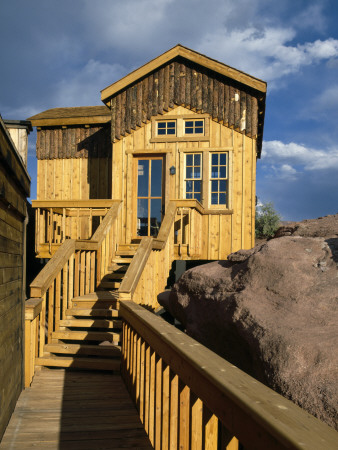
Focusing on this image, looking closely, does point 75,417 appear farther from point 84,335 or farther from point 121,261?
point 121,261

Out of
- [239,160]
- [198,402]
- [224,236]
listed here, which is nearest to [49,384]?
[198,402]

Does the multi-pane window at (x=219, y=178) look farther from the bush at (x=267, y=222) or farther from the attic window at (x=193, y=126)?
the bush at (x=267, y=222)

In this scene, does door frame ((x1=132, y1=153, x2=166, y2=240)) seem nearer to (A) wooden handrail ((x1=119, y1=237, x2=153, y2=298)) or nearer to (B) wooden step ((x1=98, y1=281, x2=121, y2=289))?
(B) wooden step ((x1=98, y1=281, x2=121, y2=289))

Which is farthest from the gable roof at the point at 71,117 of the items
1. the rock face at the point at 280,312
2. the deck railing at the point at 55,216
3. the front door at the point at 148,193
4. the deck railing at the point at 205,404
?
the deck railing at the point at 205,404

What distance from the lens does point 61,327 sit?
577 centimetres

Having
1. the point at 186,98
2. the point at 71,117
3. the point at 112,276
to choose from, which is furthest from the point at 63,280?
the point at 71,117

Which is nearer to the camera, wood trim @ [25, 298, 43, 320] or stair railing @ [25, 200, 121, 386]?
wood trim @ [25, 298, 43, 320]

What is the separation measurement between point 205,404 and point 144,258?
402cm

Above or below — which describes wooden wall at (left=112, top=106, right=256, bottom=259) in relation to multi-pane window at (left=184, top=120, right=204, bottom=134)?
below

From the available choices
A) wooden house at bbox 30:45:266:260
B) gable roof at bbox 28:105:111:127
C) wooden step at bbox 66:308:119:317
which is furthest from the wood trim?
gable roof at bbox 28:105:111:127

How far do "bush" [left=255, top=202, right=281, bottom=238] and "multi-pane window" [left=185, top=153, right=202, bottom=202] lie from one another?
12.7m

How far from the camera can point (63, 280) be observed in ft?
19.9

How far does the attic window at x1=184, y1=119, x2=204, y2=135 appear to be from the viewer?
10.8 metres

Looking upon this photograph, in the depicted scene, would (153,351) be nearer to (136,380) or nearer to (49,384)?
(136,380)
